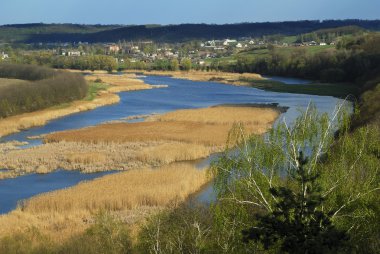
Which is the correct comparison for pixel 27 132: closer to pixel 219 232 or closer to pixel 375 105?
pixel 375 105

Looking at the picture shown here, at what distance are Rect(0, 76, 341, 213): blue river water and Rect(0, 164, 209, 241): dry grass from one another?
1519 millimetres

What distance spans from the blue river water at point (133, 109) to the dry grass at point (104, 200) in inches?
59.8

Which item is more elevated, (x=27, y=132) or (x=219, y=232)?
(x=219, y=232)

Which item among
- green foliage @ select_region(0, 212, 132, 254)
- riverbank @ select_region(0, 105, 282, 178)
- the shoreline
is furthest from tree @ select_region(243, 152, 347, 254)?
the shoreline

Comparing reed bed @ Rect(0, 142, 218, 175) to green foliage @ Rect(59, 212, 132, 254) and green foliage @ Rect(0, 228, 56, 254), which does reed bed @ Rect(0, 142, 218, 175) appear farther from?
green foliage @ Rect(59, 212, 132, 254)

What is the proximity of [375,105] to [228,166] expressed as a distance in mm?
28460

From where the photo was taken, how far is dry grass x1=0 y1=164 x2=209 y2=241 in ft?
68.3

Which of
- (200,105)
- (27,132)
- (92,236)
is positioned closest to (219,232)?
(92,236)

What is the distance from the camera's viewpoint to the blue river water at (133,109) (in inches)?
1066

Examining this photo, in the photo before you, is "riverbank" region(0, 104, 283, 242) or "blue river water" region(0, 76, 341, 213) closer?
"riverbank" region(0, 104, 283, 242)

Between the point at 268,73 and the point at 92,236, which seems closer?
the point at 92,236

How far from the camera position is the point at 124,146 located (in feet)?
120

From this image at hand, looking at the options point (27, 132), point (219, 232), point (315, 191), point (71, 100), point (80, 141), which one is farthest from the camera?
point (71, 100)

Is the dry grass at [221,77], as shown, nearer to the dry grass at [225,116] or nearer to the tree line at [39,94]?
the tree line at [39,94]
